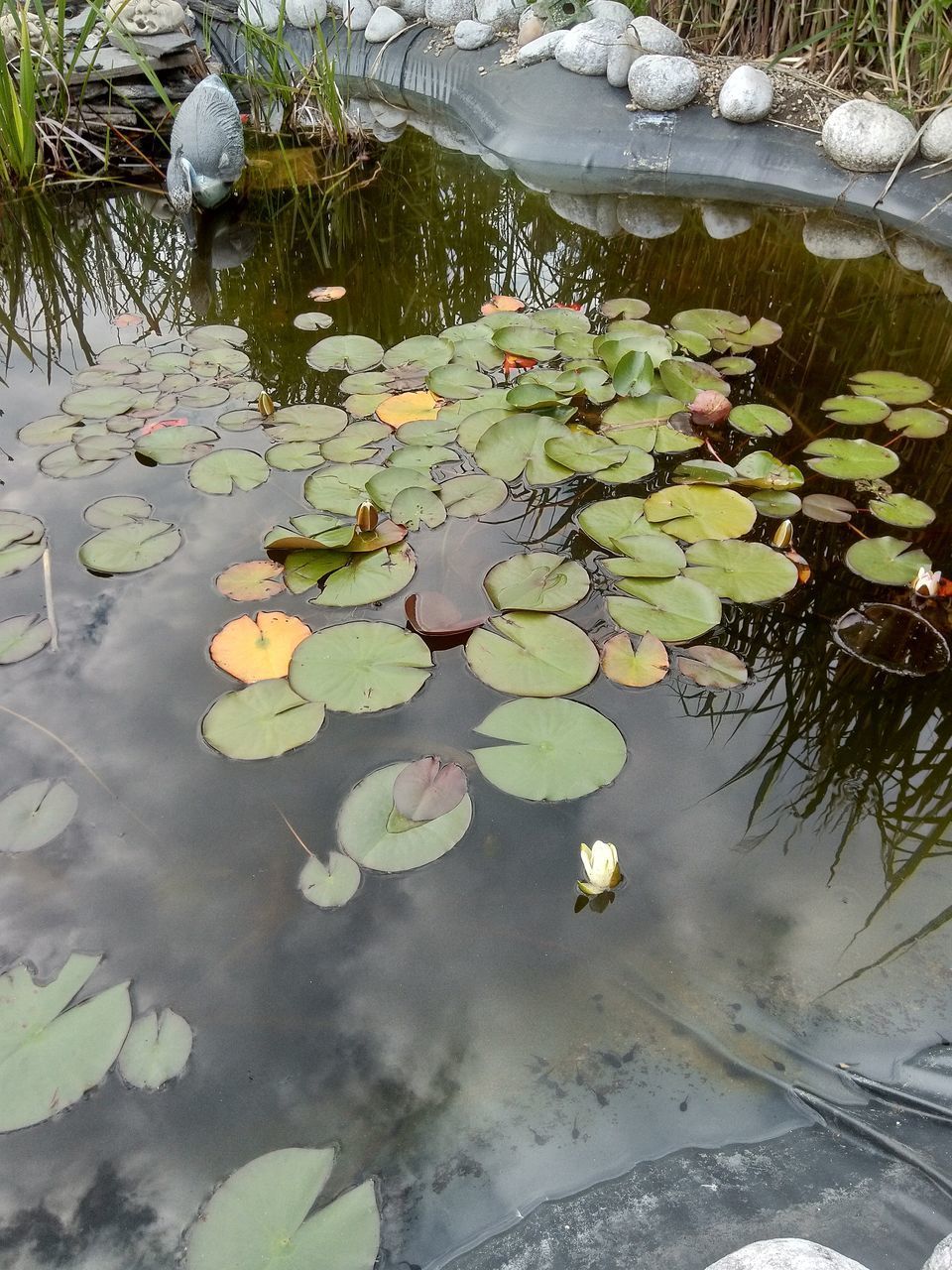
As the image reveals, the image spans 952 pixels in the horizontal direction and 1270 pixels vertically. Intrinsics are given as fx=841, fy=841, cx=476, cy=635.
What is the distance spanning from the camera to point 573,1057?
3.50 ft

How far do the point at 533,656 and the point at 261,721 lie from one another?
0.50 meters

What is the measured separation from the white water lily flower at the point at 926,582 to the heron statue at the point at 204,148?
318 cm

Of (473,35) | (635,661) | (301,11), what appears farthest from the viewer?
(301,11)

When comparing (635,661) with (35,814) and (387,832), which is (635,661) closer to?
(387,832)

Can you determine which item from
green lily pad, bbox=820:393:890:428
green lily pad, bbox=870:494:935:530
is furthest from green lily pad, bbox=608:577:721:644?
green lily pad, bbox=820:393:890:428

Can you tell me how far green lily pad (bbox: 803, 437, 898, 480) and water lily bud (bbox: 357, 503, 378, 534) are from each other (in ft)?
3.47

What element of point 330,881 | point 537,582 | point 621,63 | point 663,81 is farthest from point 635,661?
point 621,63

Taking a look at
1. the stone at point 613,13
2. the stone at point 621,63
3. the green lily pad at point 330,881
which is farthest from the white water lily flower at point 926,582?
the stone at point 613,13

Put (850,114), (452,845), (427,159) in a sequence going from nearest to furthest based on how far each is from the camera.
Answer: (452,845)
(850,114)
(427,159)

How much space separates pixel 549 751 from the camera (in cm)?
138

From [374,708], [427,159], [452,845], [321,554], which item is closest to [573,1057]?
[452,845]

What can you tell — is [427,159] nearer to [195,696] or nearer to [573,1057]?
[195,696]

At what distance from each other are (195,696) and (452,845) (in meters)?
0.57

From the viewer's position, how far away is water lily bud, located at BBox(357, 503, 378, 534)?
1.74 metres
